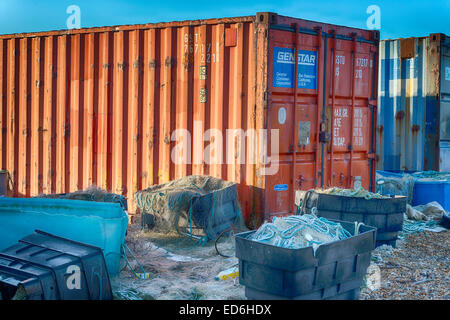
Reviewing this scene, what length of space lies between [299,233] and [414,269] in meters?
2.10

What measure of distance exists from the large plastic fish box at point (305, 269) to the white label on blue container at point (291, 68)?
11.2ft

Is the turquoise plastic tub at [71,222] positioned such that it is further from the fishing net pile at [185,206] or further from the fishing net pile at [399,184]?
the fishing net pile at [399,184]

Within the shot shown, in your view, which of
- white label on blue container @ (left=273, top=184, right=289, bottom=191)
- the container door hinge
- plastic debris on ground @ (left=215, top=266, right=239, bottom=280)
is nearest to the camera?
plastic debris on ground @ (left=215, top=266, right=239, bottom=280)

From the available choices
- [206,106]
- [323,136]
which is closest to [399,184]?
[323,136]

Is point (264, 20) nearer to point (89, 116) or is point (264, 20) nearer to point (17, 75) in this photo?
point (89, 116)

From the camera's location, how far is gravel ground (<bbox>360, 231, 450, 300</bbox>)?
489cm

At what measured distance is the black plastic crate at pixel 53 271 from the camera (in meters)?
3.99

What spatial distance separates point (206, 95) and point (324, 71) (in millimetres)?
1881

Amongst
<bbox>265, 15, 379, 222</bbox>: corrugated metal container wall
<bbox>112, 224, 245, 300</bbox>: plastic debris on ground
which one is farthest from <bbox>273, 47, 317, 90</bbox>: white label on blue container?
<bbox>112, 224, 245, 300</bbox>: plastic debris on ground

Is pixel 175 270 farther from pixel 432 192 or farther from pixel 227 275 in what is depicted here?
pixel 432 192

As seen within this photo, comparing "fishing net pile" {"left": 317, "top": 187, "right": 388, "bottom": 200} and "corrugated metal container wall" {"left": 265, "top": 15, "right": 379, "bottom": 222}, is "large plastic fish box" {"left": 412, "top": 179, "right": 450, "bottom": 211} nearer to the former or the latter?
"corrugated metal container wall" {"left": 265, "top": 15, "right": 379, "bottom": 222}

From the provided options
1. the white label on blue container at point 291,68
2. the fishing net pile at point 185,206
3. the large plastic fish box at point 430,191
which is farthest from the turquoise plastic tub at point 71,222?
the large plastic fish box at point 430,191

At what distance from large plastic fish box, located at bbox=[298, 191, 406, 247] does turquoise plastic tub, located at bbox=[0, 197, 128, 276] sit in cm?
268

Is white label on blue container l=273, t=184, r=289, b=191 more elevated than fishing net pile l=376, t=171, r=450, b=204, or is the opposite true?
white label on blue container l=273, t=184, r=289, b=191
